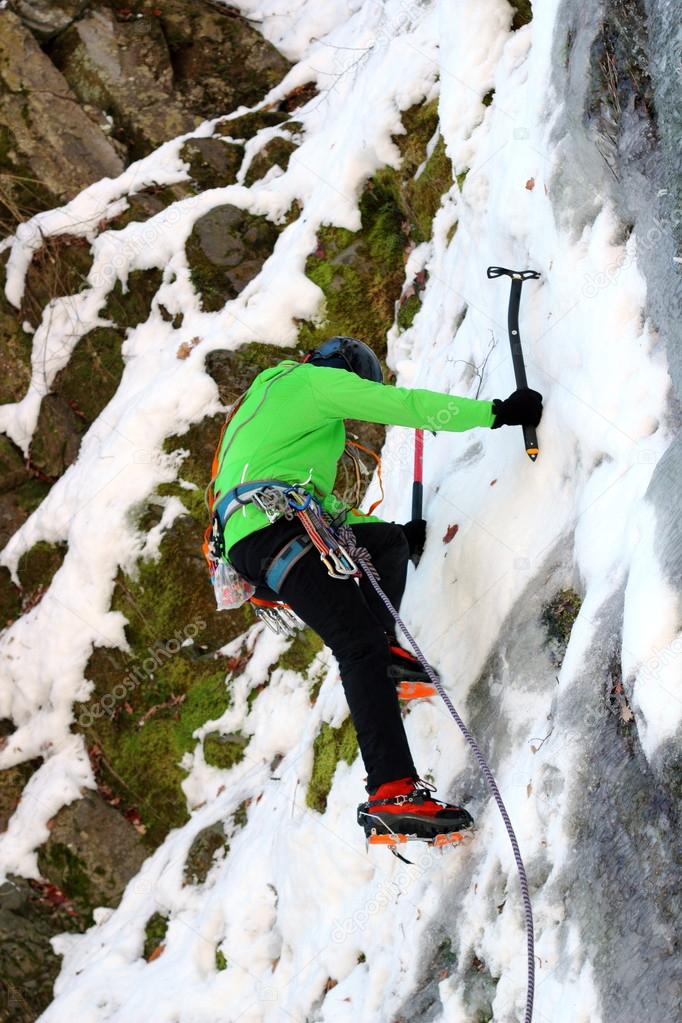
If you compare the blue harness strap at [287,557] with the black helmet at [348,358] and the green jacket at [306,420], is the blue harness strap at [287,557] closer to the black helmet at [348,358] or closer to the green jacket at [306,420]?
the green jacket at [306,420]

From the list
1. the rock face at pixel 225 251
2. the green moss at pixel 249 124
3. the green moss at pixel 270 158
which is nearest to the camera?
the rock face at pixel 225 251

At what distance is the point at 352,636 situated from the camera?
404 centimetres

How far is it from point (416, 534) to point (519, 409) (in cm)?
121

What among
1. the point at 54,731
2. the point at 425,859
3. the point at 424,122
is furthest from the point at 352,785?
the point at 424,122

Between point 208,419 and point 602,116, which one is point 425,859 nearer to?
point 602,116

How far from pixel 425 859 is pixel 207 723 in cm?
354

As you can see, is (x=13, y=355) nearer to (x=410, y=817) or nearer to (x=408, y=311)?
(x=408, y=311)

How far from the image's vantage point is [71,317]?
30.4 ft

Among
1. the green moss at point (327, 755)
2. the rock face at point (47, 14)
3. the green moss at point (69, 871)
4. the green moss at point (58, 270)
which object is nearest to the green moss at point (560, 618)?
the green moss at point (327, 755)

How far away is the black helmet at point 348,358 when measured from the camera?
4648 mm

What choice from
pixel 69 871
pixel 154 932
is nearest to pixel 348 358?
pixel 154 932

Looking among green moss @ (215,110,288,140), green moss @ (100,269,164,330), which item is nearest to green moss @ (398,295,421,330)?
green moss @ (100,269,164,330)

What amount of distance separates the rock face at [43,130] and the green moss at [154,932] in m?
7.10

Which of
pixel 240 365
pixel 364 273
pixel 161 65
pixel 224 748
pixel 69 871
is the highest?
pixel 161 65
